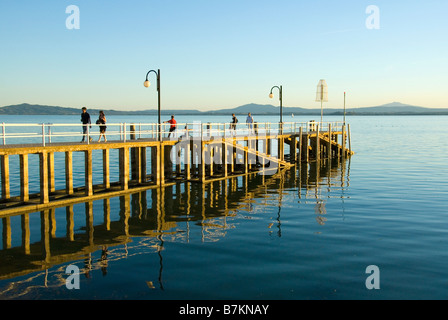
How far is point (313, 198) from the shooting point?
73.7 ft

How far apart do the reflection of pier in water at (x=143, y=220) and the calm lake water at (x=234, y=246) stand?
4 centimetres

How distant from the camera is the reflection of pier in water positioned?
13.1 m

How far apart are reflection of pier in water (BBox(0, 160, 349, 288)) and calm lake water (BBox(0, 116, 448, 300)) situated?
0.14 ft

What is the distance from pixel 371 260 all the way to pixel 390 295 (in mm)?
2405

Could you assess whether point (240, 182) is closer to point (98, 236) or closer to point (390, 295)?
point (98, 236)

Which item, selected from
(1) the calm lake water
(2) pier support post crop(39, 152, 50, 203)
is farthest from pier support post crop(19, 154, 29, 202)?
(1) the calm lake water

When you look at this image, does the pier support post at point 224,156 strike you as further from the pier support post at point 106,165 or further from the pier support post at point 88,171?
the pier support post at point 88,171

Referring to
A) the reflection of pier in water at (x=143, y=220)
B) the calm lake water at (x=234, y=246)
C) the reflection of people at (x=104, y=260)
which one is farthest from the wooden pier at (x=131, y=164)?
the reflection of people at (x=104, y=260)

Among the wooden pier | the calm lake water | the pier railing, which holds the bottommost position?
the calm lake water

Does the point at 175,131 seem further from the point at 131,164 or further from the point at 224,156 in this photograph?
the point at 224,156

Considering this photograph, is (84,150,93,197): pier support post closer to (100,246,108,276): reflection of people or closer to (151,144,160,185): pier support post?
(151,144,160,185): pier support post

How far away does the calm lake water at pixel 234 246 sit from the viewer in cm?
1031

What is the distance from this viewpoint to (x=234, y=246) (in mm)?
13633

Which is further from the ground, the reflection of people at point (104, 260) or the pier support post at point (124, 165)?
the pier support post at point (124, 165)
